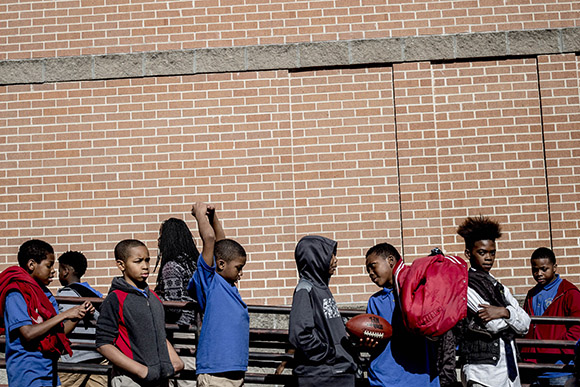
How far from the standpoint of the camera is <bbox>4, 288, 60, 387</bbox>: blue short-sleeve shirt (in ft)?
17.2

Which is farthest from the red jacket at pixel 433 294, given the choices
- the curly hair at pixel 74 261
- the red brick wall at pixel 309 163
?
the curly hair at pixel 74 261

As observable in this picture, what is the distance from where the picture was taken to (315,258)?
5469 millimetres

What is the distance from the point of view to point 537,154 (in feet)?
27.4

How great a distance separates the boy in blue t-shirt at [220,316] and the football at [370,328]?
33.7 inches

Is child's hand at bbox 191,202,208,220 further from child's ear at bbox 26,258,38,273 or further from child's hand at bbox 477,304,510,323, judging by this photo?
child's hand at bbox 477,304,510,323

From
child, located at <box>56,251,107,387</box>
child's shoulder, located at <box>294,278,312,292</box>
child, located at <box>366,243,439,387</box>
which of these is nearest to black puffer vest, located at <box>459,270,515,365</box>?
child, located at <box>366,243,439,387</box>

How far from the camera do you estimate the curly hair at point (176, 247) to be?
20.7 ft

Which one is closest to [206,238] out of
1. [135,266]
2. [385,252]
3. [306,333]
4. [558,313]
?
[135,266]

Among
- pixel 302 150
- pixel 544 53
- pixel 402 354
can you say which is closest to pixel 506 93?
pixel 544 53

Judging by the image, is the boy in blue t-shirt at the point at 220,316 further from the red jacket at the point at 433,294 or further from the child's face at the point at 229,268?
the red jacket at the point at 433,294

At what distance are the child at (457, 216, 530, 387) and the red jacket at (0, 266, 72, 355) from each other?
3059 millimetres

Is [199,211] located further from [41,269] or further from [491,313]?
[491,313]

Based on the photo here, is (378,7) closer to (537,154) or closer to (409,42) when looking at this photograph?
(409,42)

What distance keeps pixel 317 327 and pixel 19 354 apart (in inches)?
86.7
